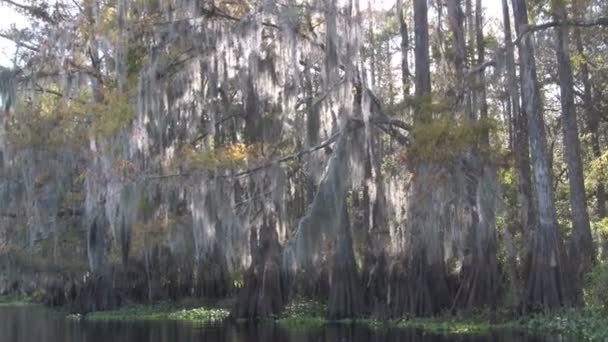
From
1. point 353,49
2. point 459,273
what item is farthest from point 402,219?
point 353,49

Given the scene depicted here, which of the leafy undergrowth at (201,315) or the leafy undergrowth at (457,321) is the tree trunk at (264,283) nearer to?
the leafy undergrowth at (457,321)

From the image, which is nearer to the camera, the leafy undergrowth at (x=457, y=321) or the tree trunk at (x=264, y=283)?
the leafy undergrowth at (x=457, y=321)

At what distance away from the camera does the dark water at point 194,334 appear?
41.0 ft

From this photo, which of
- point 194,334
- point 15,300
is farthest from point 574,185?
point 15,300

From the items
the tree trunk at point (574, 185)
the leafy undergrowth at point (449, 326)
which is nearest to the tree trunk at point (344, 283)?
the leafy undergrowth at point (449, 326)

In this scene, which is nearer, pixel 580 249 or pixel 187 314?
pixel 580 249

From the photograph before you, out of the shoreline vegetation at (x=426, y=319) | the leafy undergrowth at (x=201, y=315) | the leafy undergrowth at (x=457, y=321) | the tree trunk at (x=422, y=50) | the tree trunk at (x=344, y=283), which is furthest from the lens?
the leafy undergrowth at (x=201, y=315)

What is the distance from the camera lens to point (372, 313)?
51.1 feet

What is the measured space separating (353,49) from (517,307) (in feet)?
16.1

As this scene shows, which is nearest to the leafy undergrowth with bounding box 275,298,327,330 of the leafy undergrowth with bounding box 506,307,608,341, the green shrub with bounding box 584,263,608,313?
the leafy undergrowth with bounding box 506,307,608,341

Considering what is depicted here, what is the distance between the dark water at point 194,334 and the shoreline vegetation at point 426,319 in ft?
1.67

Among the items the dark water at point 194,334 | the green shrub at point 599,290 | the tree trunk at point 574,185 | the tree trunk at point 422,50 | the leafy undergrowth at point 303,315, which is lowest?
the dark water at point 194,334

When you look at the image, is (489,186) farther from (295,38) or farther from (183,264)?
(183,264)

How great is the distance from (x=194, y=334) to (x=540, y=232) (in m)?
6.09
